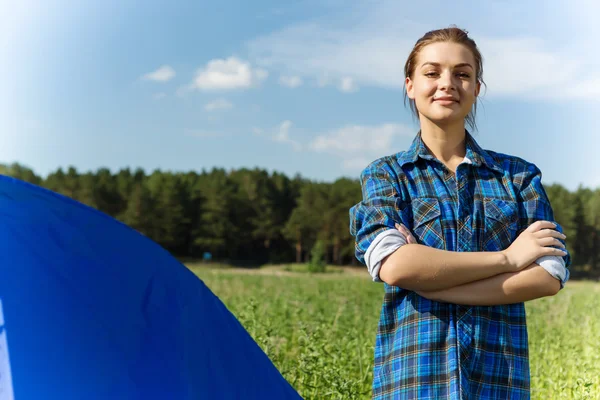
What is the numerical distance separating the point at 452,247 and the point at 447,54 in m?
0.56

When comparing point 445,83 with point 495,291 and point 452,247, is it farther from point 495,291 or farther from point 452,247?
point 495,291

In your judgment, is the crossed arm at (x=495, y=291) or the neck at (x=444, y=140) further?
the neck at (x=444, y=140)

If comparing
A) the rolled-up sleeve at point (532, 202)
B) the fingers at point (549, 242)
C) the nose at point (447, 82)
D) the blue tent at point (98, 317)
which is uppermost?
the nose at point (447, 82)

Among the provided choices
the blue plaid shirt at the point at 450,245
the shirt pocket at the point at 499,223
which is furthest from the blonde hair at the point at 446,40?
the shirt pocket at the point at 499,223

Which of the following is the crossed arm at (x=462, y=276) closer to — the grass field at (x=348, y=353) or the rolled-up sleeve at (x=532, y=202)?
the rolled-up sleeve at (x=532, y=202)

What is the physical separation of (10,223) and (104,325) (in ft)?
1.19

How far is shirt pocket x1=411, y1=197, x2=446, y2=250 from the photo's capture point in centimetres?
183

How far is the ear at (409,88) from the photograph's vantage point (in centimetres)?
203

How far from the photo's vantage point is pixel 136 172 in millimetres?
58062

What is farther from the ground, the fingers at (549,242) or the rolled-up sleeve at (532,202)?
the rolled-up sleeve at (532,202)

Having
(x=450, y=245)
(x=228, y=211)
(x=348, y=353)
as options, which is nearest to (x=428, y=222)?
(x=450, y=245)

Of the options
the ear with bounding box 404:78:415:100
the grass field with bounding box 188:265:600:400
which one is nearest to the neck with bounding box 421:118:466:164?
the ear with bounding box 404:78:415:100

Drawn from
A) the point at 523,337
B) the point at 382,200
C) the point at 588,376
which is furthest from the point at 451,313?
the point at 588,376

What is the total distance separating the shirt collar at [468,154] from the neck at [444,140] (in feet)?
0.09
